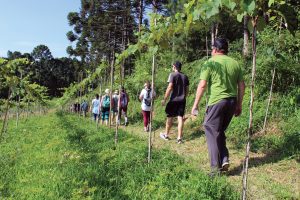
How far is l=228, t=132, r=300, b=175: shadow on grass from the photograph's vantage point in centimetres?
627

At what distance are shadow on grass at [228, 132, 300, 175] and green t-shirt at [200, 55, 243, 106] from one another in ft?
3.97

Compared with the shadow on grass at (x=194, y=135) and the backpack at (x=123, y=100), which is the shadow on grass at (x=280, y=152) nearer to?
the shadow on grass at (x=194, y=135)

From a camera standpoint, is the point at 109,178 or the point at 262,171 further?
the point at 262,171

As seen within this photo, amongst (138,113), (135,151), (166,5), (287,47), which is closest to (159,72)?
(166,5)

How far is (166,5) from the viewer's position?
82.9 ft

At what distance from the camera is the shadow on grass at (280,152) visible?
20.6 ft

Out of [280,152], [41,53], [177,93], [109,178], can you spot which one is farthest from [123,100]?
[41,53]

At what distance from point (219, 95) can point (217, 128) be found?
0.48 m

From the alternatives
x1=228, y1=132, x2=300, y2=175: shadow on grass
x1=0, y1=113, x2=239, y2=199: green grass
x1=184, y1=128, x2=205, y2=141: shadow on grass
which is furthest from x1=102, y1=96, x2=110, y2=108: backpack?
x1=228, y1=132, x2=300, y2=175: shadow on grass

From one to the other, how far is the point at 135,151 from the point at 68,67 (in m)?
94.8

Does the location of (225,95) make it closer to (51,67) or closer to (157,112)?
(157,112)

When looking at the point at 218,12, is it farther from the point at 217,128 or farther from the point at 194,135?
the point at 194,135

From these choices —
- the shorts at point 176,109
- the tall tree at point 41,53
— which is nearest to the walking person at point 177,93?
the shorts at point 176,109

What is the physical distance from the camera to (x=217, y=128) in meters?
5.66
